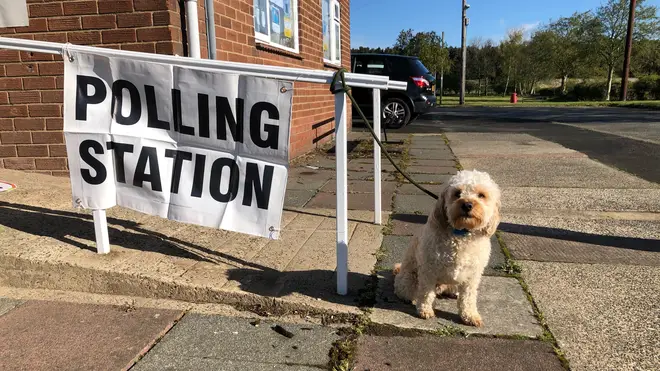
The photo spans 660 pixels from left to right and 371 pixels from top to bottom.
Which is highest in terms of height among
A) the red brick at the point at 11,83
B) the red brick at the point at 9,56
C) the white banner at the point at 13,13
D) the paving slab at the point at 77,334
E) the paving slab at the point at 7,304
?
the white banner at the point at 13,13

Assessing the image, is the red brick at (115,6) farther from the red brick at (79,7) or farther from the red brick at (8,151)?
the red brick at (8,151)

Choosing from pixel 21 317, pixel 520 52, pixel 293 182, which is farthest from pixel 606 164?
pixel 520 52

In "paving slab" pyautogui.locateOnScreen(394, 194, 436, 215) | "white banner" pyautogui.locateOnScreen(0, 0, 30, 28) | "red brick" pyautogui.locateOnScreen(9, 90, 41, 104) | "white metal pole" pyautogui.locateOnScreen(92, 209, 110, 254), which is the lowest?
"paving slab" pyautogui.locateOnScreen(394, 194, 436, 215)

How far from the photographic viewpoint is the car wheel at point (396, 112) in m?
13.4

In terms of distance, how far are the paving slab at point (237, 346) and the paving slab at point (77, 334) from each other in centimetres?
14

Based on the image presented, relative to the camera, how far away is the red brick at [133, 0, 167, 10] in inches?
179

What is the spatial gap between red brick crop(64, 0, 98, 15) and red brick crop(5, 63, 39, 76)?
2.30 feet

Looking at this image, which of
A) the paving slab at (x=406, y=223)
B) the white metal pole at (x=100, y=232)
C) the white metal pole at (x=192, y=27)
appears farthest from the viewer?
the white metal pole at (x=192, y=27)

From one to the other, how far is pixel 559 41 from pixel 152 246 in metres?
51.0

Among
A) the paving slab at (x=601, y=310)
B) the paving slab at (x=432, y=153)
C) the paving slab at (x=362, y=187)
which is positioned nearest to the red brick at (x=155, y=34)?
the paving slab at (x=362, y=187)

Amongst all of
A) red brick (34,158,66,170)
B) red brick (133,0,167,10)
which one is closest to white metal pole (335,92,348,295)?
red brick (133,0,167,10)

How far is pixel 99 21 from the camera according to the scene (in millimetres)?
4746

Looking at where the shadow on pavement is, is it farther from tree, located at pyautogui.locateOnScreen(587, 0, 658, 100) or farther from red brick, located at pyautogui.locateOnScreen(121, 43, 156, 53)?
tree, located at pyautogui.locateOnScreen(587, 0, 658, 100)

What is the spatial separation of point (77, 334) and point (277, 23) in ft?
20.8
